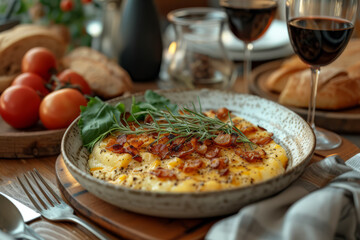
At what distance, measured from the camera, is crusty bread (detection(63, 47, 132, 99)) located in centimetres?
256

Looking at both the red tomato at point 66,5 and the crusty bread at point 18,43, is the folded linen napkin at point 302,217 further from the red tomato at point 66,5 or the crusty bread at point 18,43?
the red tomato at point 66,5

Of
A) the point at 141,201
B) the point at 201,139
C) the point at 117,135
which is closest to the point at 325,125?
the point at 201,139

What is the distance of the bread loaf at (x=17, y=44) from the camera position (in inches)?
108

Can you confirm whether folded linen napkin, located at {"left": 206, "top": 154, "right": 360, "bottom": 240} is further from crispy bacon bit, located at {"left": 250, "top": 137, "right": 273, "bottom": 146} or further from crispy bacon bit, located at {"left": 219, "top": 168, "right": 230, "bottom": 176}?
crispy bacon bit, located at {"left": 250, "top": 137, "right": 273, "bottom": 146}

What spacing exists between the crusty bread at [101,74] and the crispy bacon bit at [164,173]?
1.18 m

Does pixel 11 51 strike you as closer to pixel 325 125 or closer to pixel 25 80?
pixel 25 80

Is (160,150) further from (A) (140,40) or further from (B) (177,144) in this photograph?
(A) (140,40)

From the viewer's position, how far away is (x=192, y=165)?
4.90ft

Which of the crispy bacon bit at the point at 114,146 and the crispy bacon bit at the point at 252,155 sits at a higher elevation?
the crispy bacon bit at the point at 114,146

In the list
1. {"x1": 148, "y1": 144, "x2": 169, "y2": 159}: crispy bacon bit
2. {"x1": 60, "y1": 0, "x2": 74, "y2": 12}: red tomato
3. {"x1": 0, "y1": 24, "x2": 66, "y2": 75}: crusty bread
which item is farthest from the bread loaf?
{"x1": 148, "y1": 144, "x2": 169, "y2": 159}: crispy bacon bit

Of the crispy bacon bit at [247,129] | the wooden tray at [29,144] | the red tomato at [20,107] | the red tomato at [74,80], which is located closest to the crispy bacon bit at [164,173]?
the crispy bacon bit at [247,129]

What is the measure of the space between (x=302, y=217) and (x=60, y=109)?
4.36 ft

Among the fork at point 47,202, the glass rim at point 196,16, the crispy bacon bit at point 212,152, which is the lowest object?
the fork at point 47,202

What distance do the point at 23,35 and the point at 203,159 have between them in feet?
6.03
